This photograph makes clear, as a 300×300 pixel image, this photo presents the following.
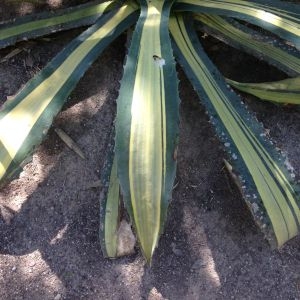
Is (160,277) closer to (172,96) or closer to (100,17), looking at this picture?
(172,96)

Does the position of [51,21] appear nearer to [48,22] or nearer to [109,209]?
[48,22]

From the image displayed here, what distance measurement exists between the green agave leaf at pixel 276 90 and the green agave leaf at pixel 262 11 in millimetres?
211

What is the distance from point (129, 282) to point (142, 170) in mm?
461

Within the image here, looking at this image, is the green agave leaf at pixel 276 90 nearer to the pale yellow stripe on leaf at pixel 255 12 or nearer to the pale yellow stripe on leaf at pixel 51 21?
the pale yellow stripe on leaf at pixel 255 12

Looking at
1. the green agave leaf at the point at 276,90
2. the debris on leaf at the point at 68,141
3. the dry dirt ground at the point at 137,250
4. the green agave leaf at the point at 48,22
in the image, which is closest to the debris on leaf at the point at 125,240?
the dry dirt ground at the point at 137,250

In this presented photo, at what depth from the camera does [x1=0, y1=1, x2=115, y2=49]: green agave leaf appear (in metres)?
1.70

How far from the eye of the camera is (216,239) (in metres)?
1.57

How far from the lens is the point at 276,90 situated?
1.67 meters

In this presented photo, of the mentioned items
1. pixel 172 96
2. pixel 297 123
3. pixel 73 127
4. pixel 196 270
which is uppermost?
pixel 172 96

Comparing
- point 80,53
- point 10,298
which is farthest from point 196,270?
point 80,53

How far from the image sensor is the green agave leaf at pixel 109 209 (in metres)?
1.45

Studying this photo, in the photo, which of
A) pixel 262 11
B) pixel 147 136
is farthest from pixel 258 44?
pixel 147 136

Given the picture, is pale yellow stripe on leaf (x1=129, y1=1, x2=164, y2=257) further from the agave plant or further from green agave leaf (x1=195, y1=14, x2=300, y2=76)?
green agave leaf (x1=195, y1=14, x2=300, y2=76)

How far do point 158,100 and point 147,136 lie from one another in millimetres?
119
